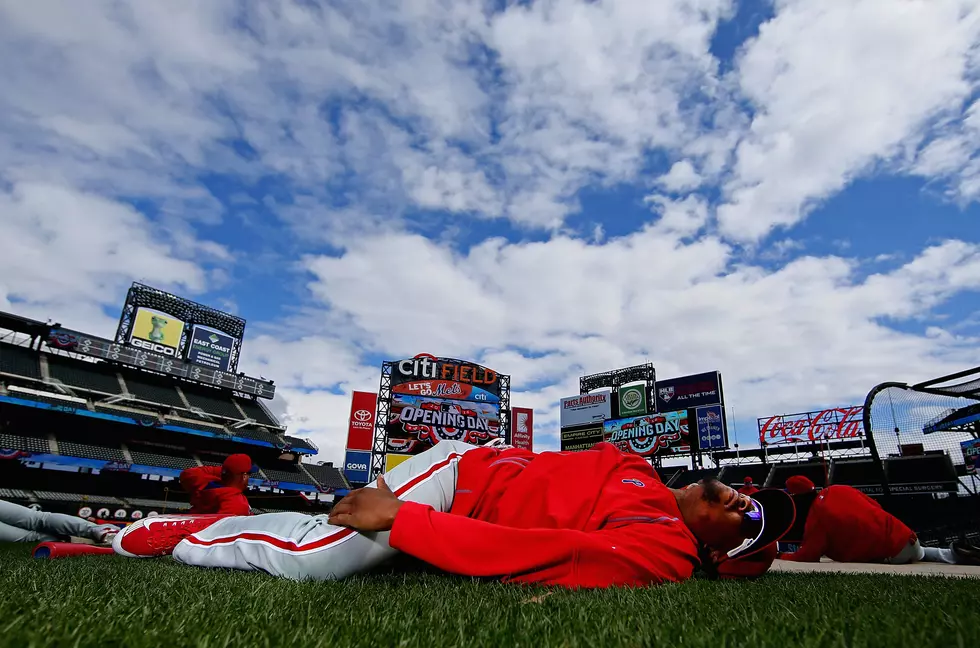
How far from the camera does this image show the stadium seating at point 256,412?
32694mm

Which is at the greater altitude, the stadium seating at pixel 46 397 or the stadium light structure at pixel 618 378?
the stadium light structure at pixel 618 378

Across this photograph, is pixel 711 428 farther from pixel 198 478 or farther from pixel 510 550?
pixel 510 550

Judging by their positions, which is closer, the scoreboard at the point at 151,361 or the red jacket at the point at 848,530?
the red jacket at the point at 848,530

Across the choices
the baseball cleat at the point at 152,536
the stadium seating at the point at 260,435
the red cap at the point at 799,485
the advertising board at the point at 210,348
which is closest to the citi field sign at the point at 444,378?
the stadium seating at the point at 260,435

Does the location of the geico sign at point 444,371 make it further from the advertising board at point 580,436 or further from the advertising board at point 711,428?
the advertising board at point 711,428

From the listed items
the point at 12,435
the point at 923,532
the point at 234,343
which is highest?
the point at 234,343

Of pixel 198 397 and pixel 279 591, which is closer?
pixel 279 591

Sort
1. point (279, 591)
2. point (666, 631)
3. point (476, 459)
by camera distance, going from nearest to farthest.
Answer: point (666, 631)
point (279, 591)
point (476, 459)

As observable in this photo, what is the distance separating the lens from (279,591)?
167 cm

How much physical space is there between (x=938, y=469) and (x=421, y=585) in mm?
33265

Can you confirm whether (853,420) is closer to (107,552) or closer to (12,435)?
(107,552)

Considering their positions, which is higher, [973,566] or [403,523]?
[403,523]

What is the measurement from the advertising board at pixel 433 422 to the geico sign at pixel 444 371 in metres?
1.41

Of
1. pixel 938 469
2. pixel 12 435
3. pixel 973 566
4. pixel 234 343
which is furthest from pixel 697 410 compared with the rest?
pixel 12 435
